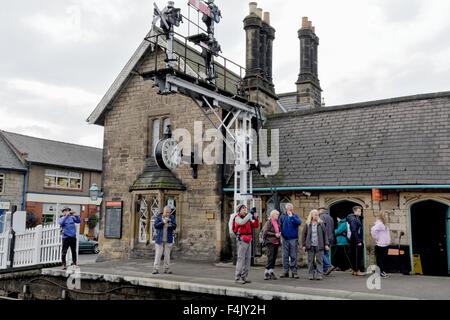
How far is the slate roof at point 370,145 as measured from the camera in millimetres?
11219

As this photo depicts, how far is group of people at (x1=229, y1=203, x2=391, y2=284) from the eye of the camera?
9.07m

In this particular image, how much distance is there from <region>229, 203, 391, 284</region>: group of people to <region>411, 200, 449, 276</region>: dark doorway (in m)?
1.83

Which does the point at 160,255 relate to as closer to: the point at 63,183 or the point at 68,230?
the point at 68,230

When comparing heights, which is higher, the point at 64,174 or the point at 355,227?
the point at 64,174

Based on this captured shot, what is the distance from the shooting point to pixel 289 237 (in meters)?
9.95

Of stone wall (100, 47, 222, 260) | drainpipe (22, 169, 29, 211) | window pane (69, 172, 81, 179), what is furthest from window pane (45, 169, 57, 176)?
stone wall (100, 47, 222, 260)

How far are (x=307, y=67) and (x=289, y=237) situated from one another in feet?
35.5

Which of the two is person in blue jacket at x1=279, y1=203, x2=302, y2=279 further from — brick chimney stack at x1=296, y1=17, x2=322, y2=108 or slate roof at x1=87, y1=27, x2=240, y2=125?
brick chimney stack at x1=296, y1=17, x2=322, y2=108

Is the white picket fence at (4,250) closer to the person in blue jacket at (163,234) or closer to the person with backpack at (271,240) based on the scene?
the person in blue jacket at (163,234)

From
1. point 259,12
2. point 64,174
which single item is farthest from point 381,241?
point 64,174

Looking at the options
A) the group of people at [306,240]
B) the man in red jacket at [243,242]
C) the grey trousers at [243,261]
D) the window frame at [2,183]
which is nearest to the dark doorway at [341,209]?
the group of people at [306,240]

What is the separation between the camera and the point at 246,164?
12.6m

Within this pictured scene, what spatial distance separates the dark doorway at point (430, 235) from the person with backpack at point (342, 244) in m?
1.99

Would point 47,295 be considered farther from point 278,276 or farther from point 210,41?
point 210,41
